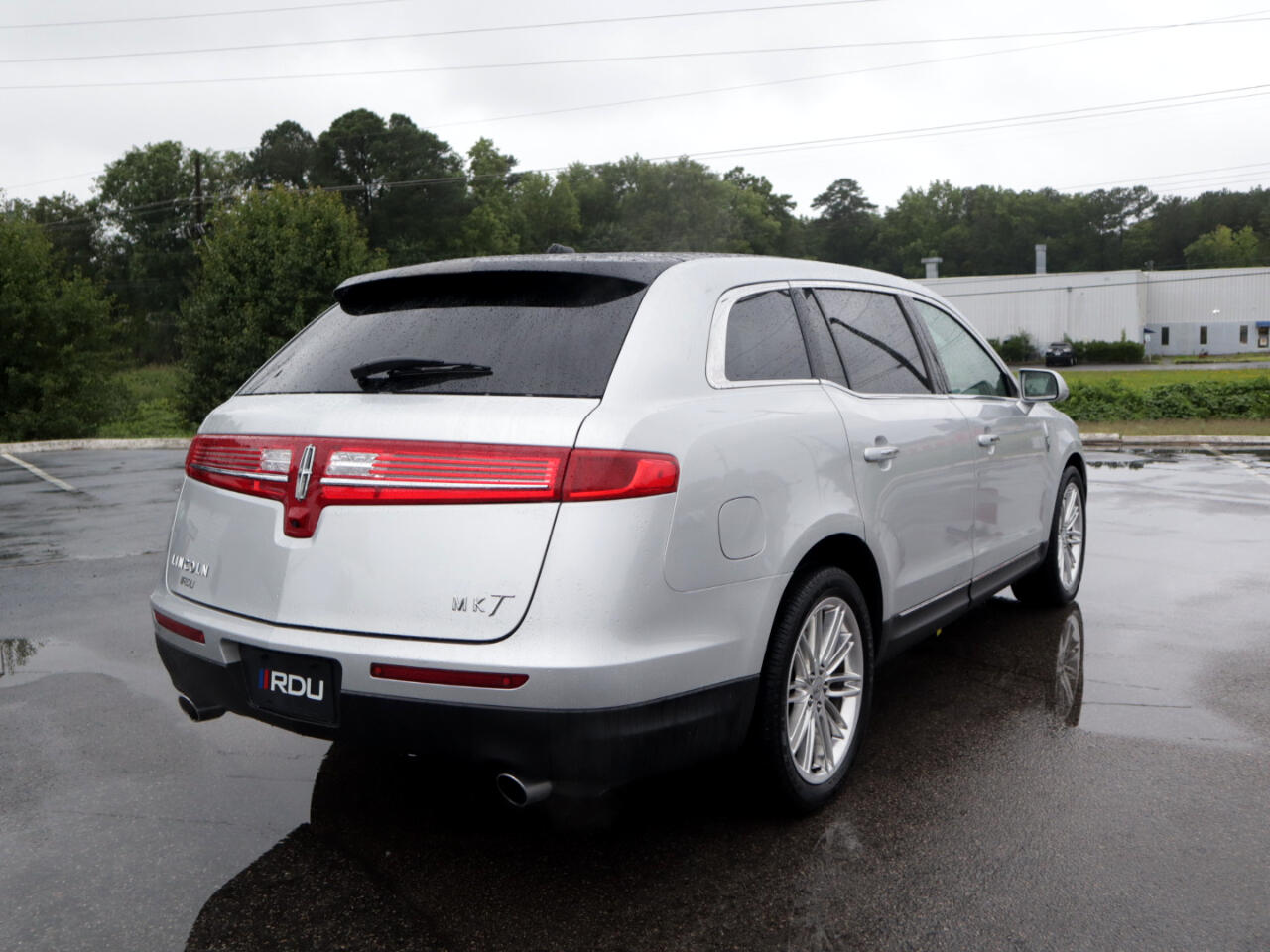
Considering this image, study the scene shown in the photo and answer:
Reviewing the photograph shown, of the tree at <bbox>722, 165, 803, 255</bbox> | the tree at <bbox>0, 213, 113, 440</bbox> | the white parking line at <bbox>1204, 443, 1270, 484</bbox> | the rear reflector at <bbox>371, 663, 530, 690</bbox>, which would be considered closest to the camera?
the rear reflector at <bbox>371, 663, 530, 690</bbox>

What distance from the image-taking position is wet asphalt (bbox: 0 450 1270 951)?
301cm

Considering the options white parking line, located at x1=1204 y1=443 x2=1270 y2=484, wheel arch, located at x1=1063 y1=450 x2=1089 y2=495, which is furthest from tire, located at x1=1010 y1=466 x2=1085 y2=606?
white parking line, located at x1=1204 y1=443 x2=1270 y2=484

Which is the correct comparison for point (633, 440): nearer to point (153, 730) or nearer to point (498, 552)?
point (498, 552)

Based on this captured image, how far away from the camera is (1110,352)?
66.3 meters

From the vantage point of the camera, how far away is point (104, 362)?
3238 cm

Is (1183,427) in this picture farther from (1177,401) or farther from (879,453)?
(879,453)

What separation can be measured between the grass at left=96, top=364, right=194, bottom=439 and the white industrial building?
41605 mm

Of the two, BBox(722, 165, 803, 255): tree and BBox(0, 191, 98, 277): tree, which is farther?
BBox(722, 165, 803, 255): tree

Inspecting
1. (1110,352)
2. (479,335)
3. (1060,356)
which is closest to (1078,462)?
(479,335)

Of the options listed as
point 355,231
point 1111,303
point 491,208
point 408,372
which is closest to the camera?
point 408,372

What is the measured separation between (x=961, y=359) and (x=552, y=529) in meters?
3.05

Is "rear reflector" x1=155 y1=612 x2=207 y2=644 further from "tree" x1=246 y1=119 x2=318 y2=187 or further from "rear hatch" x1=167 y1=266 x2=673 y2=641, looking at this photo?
"tree" x1=246 y1=119 x2=318 y2=187

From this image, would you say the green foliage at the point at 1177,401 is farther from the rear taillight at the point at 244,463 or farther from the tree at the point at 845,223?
the tree at the point at 845,223

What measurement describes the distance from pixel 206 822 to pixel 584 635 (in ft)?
5.40
